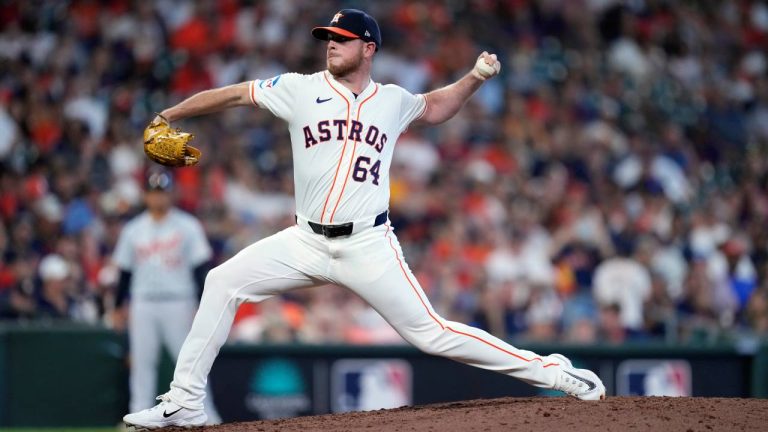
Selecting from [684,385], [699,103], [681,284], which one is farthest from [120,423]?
[699,103]

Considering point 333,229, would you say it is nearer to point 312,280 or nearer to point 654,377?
point 312,280

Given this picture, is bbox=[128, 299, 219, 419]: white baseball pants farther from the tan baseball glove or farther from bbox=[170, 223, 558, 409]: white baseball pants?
the tan baseball glove

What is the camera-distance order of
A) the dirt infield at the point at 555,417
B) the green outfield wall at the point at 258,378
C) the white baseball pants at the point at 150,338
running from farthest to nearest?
1. the green outfield wall at the point at 258,378
2. the white baseball pants at the point at 150,338
3. the dirt infield at the point at 555,417

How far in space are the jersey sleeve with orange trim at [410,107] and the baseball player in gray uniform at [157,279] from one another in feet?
11.9

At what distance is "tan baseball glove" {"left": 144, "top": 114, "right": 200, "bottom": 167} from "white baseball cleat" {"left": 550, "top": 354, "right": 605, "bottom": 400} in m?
1.96

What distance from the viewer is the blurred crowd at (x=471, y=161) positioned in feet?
35.2

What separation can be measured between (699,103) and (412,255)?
5379 millimetres

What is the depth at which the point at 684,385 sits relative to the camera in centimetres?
961

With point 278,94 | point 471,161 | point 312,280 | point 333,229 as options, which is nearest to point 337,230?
point 333,229

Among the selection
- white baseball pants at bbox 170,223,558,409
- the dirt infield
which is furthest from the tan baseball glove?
the dirt infield

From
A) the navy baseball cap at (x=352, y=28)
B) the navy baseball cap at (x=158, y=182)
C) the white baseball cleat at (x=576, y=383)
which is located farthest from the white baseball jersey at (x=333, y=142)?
the navy baseball cap at (x=158, y=182)

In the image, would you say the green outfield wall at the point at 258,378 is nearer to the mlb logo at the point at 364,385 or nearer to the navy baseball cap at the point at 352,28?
the mlb logo at the point at 364,385

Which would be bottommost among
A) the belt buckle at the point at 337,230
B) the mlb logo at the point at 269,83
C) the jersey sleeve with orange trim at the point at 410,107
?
the belt buckle at the point at 337,230

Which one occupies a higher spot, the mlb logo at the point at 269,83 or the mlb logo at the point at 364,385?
the mlb logo at the point at 269,83
